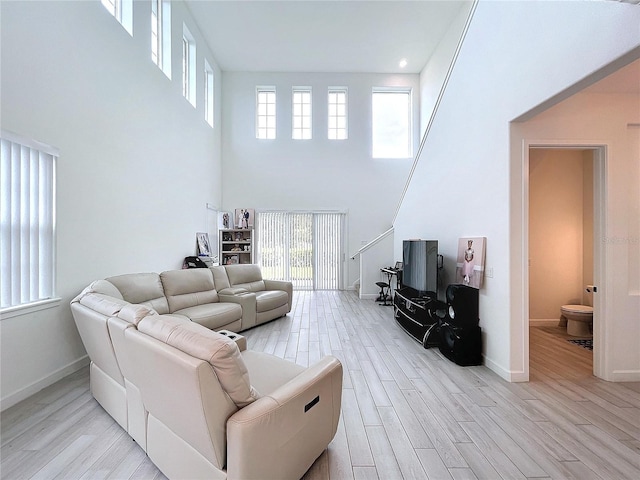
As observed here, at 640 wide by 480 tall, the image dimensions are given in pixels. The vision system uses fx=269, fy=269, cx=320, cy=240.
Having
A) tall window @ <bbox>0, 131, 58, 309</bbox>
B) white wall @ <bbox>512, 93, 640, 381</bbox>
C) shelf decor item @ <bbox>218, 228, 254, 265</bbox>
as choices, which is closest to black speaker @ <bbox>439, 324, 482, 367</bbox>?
white wall @ <bbox>512, 93, 640, 381</bbox>

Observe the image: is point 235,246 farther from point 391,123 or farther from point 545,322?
point 545,322

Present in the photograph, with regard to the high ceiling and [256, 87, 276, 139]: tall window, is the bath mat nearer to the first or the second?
the high ceiling

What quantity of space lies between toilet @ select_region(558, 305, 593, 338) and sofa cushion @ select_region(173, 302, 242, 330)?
4.68 m

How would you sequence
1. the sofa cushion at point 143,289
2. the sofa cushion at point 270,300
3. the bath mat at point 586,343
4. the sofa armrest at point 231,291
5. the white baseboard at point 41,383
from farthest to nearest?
the sofa cushion at point 270,300 → the sofa armrest at point 231,291 → the bath mat at point 586,343 → the sofa cushion at point 143,289 → the white baseboard at point 41,383

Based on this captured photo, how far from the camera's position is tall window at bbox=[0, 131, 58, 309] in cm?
221

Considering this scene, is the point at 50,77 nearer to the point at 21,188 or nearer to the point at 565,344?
the point at 21,188

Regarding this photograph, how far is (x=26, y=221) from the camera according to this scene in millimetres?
2379

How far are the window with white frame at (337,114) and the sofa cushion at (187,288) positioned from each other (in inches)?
211

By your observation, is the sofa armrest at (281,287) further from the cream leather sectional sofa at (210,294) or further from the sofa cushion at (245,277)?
the sofa cushion at (245,277)

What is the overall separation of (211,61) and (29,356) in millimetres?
7051

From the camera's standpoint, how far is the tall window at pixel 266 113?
7664 millimetres

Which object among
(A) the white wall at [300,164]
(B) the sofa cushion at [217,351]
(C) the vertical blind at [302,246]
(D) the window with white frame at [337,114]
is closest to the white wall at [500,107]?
(B) the sofa cushion at [217,351]

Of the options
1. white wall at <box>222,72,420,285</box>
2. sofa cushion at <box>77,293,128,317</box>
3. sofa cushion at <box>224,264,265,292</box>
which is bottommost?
sofa cushion at <box>224,264,265,292</box>

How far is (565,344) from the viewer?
3475 millimetres
